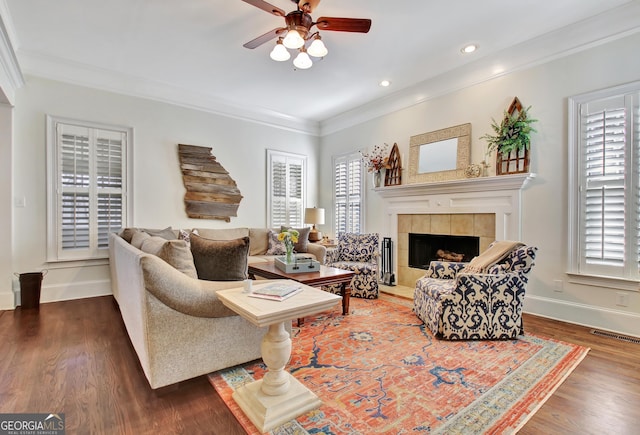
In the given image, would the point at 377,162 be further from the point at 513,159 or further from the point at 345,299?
the point at 345,299

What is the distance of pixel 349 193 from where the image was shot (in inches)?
228

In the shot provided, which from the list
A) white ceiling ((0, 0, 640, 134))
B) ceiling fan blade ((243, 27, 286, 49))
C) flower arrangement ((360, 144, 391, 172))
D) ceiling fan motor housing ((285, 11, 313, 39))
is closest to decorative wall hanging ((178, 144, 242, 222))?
white ceiling ((0, 0, 640, 134))

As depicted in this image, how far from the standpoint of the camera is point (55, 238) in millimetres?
3916

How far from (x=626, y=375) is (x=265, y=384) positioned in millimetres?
2487

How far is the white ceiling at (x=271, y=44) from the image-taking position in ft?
9.43

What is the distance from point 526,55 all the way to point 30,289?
633 centimetres

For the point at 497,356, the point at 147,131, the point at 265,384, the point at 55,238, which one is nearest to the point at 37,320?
the point at 55,238

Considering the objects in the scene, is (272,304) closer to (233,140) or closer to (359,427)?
(359,427)

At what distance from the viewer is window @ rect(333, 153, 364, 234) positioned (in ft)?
18.3

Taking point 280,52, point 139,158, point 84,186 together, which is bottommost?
point 84,186

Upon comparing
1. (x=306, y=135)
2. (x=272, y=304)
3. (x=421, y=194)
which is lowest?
(x=272, y=304)

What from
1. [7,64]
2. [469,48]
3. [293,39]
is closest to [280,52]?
[293,39]

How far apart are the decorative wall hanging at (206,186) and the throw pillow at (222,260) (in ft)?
8.92

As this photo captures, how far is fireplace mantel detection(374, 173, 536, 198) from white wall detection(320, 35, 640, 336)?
18 cm
